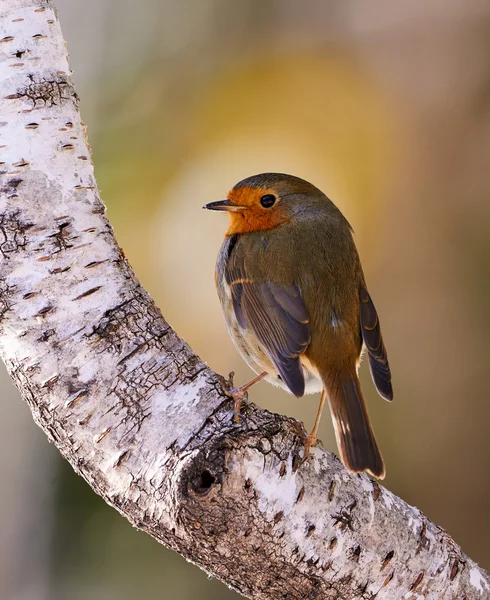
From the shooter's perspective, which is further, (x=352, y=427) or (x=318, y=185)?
(x=318, y=185)

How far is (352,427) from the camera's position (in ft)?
8.27

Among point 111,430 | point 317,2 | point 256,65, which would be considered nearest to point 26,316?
point 111,430

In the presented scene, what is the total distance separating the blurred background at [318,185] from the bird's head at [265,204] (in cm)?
167

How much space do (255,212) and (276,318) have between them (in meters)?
0.64

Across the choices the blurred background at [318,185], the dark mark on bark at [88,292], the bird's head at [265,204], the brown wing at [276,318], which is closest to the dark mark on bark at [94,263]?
the dark mark on bark at [88,292]

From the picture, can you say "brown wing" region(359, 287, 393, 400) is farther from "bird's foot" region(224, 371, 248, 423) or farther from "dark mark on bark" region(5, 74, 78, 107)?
"dark mark on bark" region(5, 74, 78, 107)

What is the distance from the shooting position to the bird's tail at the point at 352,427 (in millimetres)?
2249

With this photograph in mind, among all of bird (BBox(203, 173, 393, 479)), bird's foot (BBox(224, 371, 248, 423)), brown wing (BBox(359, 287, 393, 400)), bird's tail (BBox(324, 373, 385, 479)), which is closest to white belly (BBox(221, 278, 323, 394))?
bird (BBox(203, 173, 393, 479))

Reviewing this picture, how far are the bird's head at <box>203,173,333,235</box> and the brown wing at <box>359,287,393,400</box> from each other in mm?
565

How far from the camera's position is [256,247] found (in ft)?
9.93

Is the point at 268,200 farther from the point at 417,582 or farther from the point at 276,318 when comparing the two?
the point at 417,582

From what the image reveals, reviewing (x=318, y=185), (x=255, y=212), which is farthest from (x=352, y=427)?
(x=318, y=185)

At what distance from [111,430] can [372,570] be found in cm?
79

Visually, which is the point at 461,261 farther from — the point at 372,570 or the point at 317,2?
the point at 372,570
